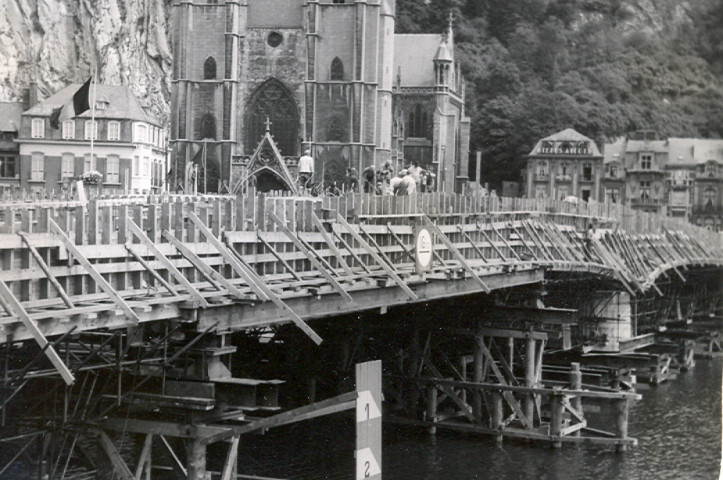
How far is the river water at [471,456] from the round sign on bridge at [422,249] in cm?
578

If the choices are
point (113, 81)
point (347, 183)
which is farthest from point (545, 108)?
point (113, 81)

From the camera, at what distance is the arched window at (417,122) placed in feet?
381

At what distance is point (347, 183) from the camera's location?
8812 cm

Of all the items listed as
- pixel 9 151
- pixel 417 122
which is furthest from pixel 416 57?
pixel 9 151

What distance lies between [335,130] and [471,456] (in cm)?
5910

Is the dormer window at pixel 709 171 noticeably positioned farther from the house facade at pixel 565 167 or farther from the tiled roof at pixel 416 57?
the tiled roof at pixel 416 57

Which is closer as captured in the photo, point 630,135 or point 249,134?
point 630,135

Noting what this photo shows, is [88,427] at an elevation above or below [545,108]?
below

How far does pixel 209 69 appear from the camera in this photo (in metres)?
93.1

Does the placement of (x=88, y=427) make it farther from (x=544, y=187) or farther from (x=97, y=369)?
(x=544, y=187)

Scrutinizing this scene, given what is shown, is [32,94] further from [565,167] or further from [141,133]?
[565,167]

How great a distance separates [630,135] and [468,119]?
50111 millimetres

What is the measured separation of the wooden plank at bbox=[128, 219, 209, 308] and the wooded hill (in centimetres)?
883

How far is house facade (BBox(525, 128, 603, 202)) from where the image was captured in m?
85.6
